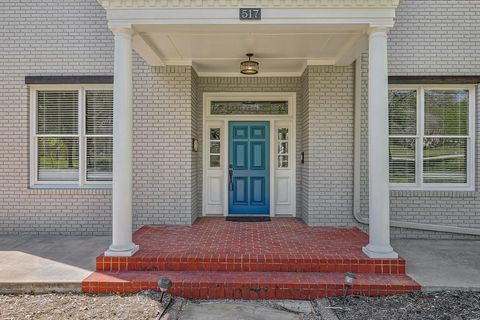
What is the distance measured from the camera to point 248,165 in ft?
23.1

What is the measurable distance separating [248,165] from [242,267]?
300 centimetres

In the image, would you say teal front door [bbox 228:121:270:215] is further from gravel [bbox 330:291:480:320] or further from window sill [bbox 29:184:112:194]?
gravel [bbox 330:291:480:320]

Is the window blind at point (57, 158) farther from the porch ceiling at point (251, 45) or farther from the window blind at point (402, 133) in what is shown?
the window blind at point (402, 133)

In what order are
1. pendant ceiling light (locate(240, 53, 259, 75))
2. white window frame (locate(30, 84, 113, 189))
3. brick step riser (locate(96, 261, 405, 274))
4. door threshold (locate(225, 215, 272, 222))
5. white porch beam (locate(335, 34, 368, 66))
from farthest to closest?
1. door threshold (locate(225, 215, 272, 222))
2. white window frame (locate(30, 84, 113, 189))
3. pendant ceiling light (locate(240, 53, 259, 75))
4. white porch beam (locate(335, 34, 368, 66))
5. brick step riser (locate(96, 261, 405, 274))

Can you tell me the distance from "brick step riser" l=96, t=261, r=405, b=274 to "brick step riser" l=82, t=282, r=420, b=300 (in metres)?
0.36

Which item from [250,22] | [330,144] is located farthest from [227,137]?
[250,22]

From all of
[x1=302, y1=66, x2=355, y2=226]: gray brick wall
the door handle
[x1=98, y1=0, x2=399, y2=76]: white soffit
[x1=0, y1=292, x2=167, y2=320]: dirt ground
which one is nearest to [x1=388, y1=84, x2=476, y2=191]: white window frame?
[x1=302, y1=66, x2=355, y2=226]: gray brick wall

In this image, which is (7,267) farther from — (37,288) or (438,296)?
(438,296)

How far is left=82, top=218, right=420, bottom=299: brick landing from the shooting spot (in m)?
3.90

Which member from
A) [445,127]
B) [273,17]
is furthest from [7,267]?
[445,127]

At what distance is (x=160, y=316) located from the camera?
338 centimetres

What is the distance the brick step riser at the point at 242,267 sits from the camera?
425 centimetres

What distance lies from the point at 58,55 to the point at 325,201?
Answer: 5.36m

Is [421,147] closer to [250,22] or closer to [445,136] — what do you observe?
[445,136]
